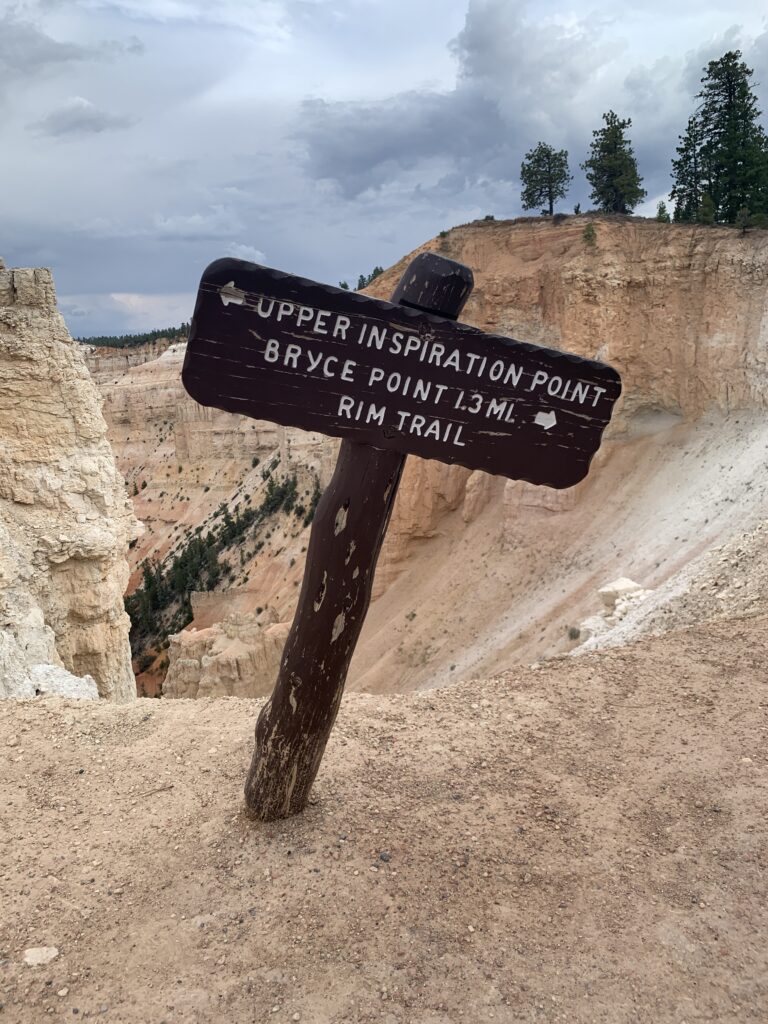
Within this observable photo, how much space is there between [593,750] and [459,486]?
19.5 m

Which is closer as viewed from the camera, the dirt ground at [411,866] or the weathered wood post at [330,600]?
the dirt ground at [411,866]

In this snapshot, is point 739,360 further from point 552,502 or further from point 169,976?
point 169,976

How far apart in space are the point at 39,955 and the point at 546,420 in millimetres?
4119

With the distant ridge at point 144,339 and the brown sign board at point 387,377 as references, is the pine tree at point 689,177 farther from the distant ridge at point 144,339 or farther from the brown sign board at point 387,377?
the distant ridge at point 144,339

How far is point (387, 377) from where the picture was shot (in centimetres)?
336

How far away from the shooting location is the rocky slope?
17.1 meters

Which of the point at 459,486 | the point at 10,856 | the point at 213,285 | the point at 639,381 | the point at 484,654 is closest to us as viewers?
the point at 213,285

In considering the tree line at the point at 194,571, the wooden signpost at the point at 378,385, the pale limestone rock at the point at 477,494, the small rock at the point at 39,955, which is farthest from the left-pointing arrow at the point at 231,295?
the tree line at the point at 194,571

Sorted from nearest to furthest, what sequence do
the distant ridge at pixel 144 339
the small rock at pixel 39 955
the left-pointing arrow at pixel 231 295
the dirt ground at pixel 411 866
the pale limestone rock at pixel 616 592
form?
1. the left-pointing arrow at pixel 231 295
2. the dirt ground at pixel 411 866
3. the small rock at pixel 39 955
4. the pale limestone rock at pixel 616 592
5. the distant ridge at pixel 144 339

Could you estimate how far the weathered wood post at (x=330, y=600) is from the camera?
3545 millimetres

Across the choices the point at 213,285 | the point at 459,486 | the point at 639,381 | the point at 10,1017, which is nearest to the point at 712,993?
the point at 10,1017

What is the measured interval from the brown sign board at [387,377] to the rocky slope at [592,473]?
1077 cm

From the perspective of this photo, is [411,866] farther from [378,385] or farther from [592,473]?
[592,473]

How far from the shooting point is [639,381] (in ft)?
67.8
